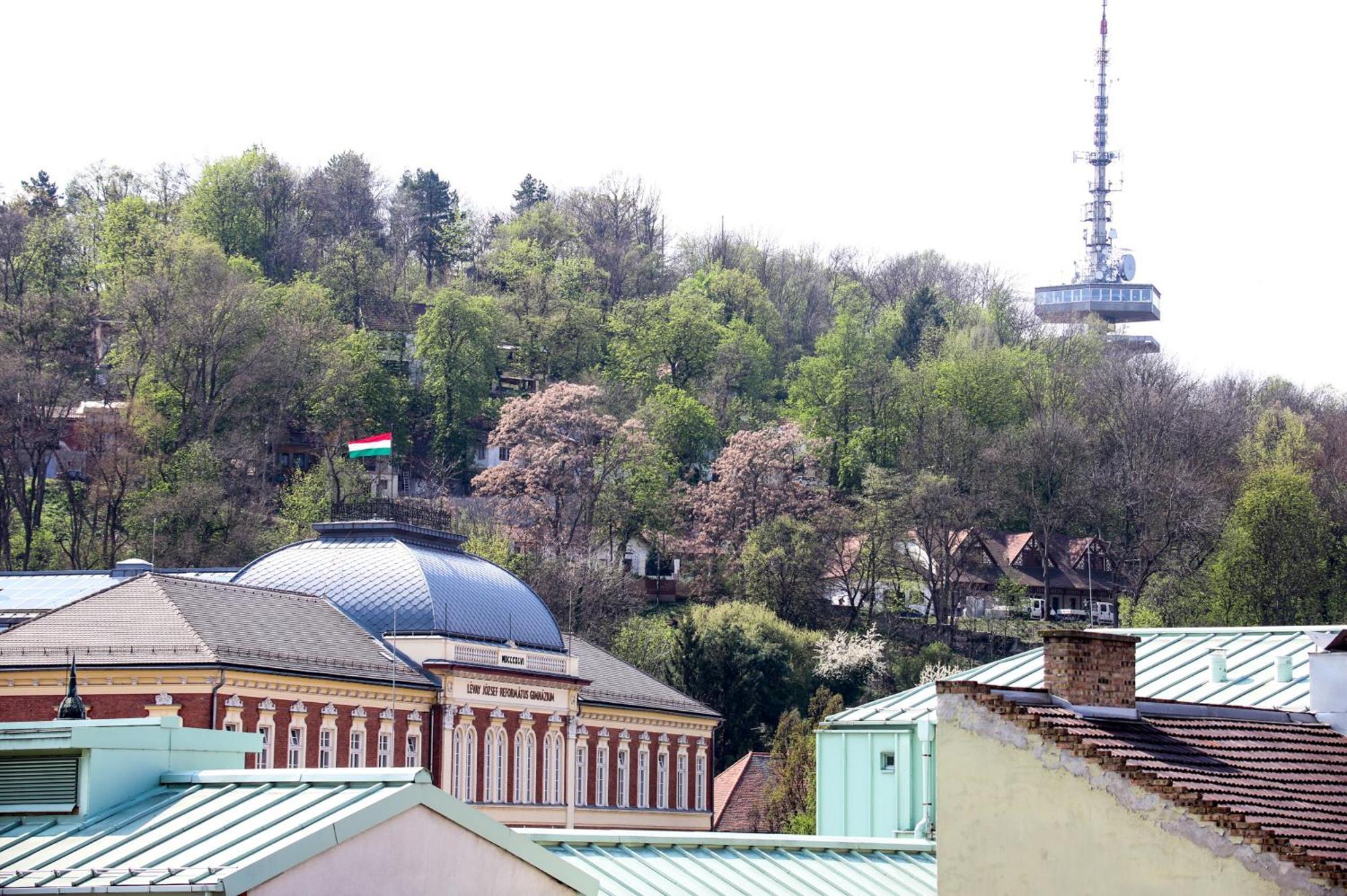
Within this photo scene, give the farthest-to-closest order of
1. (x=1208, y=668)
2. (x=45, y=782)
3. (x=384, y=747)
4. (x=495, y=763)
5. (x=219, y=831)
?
(x=495, y=763)
(x=384, y=747)
(x=1208, y=668)
(x=45, y=782)
(x=219, y=831)

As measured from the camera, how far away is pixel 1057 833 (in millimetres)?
22531

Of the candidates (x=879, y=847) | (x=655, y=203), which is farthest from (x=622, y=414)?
(x=879, y=847)

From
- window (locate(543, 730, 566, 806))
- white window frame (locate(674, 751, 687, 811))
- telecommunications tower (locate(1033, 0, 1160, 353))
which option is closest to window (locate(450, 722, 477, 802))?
window (locate(543, 730, 566, 806))

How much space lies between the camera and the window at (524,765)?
70125mm

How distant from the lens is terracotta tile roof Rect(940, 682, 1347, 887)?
2142 cm

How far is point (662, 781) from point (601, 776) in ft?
15.1

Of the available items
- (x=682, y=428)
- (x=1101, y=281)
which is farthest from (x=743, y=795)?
(x=1101, y=281)

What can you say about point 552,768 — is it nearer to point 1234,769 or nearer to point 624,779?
point 624,779

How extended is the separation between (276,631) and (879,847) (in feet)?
113

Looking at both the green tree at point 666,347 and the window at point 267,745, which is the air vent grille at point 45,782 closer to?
the window at point 267,745

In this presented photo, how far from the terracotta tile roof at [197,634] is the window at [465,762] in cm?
210

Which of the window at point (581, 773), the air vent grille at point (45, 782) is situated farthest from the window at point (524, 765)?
the air vent grille at point (45, 782)

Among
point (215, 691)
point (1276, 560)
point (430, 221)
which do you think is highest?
point (430, 221)

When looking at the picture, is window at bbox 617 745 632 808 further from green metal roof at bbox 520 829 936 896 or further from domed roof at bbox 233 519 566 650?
green metal roof at bbox 520 829 936 896
